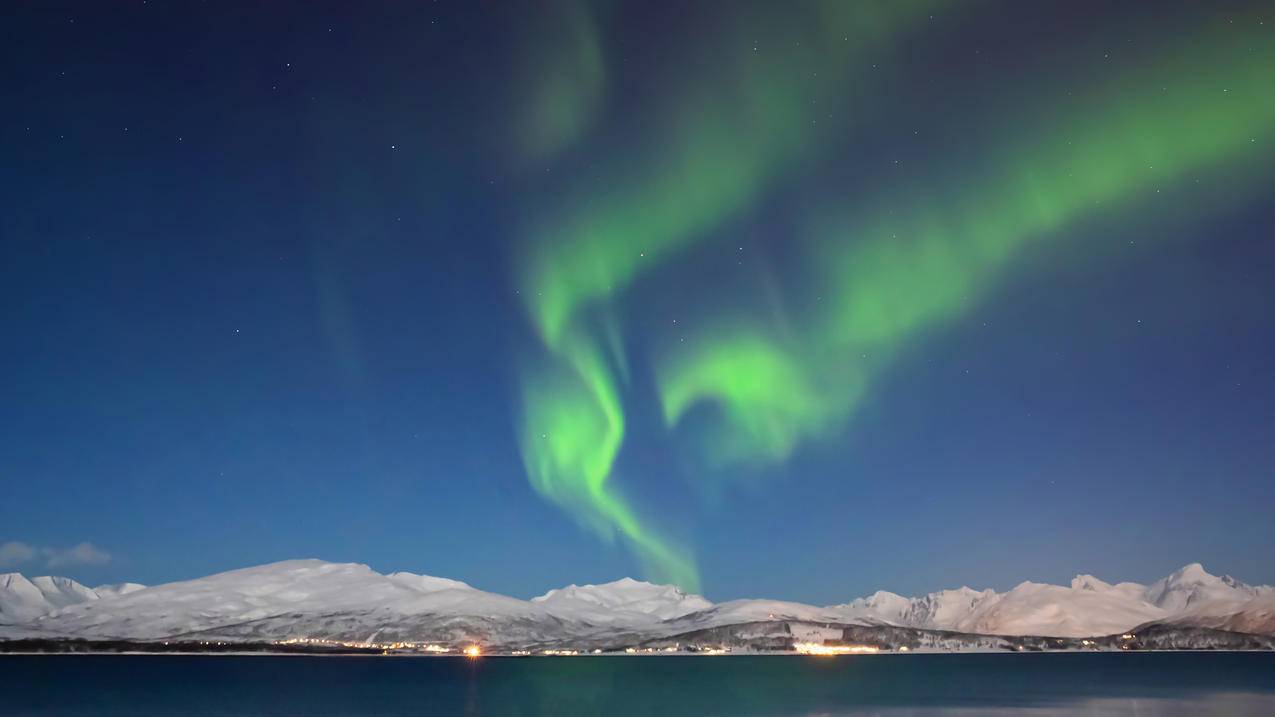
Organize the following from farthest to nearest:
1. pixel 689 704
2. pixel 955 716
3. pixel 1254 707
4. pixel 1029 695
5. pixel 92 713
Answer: pixel 1029 695, pixel 689 704, pixel 92 713, pixel 1254 707, pixel 955 716

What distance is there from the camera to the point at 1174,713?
144 meters

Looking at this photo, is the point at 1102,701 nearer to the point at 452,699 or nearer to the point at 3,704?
the point at 452,699

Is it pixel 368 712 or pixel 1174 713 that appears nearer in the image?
pixel 1174 713

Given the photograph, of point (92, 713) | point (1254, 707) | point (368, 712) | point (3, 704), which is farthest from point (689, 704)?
point (3, 704)

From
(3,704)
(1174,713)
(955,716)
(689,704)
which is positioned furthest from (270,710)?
(1174,713)

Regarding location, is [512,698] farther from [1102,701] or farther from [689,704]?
[1102,701]

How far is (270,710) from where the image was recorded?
166250 millimetres

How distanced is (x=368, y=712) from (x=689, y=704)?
55.2 metres

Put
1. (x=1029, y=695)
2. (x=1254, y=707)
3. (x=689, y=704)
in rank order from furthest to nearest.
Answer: (x=1029, y=695), (x=689, y=704), (x=1254, y=707)

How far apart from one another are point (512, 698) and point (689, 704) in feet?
142

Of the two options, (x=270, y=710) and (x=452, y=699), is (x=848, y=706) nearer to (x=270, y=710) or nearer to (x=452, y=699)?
(x=452, y=699)

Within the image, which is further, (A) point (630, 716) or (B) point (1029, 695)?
(B) point (1029, 695)

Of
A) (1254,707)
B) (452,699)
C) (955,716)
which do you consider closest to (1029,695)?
(1254,707)

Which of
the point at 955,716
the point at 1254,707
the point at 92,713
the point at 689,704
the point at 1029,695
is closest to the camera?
the point at 955,716
